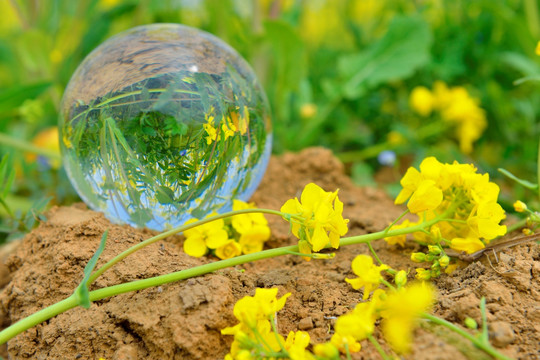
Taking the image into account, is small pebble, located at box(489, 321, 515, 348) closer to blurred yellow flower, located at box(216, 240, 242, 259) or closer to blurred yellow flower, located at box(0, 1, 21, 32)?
blurred yellow flower, located at box(216, 240, 242, 259)

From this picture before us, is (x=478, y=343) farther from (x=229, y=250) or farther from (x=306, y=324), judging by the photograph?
(x=229, y=250)

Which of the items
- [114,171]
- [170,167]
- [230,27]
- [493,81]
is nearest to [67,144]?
[114,171]

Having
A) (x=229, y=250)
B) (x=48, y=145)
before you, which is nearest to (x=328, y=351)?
(x=229, y=250)

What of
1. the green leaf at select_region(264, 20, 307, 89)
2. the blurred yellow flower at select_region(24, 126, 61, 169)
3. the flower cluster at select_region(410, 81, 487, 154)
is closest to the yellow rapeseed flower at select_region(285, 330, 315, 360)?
the green leaf at select_region(264, 20, 307, 89)

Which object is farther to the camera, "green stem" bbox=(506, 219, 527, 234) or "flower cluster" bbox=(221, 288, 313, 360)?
"green stem" bbox=(506, 219, 527, 234)

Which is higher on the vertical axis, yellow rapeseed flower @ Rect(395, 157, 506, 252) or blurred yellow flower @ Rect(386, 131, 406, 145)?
yellow rapeseed flower @ Rect(395, 157, 506, 252)

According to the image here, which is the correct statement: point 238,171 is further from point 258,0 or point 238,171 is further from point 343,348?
point 258,0

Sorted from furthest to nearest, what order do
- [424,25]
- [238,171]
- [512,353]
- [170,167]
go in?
[424,25]
[238,171]
[170,167]
[512,353]
